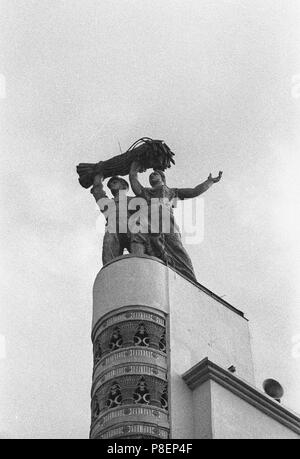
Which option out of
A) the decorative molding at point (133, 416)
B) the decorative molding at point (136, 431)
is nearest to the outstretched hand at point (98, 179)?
the decorative molding at point (133, 416)

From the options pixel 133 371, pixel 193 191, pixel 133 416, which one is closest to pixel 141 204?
pixel 193 191

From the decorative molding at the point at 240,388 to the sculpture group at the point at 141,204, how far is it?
250 centimetres

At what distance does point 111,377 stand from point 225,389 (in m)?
1.55

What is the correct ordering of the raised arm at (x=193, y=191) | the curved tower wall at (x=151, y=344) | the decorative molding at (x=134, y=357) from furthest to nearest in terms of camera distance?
1. the raised arm at (x=193, y=191)
2. the decorative molding at (x=134, y=357)
3. the curved tower wall at (x=151, y=344)

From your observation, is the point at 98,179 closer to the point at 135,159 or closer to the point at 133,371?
the point at 135,159

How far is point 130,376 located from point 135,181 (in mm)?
4346

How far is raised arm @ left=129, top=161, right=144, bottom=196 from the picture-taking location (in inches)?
640

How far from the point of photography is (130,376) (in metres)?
13.0

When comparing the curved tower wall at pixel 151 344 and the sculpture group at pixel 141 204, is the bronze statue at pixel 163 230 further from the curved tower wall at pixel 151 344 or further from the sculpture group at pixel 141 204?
the curved tower wall at pixel 151 344

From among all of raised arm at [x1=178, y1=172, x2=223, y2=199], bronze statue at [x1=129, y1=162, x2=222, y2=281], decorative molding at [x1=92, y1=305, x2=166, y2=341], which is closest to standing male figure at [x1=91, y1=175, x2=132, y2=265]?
bronze statue at [x1=129, y1=162, x2=222, y2=281]

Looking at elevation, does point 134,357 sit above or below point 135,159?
below

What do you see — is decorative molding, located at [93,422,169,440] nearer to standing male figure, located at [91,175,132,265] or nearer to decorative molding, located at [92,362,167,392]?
decorative molding, located at [92,362,167,392]

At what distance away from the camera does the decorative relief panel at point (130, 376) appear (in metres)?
12.5
